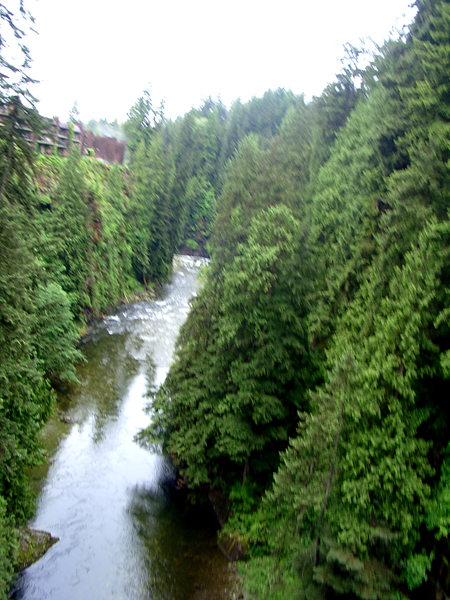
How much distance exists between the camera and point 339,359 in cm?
1448

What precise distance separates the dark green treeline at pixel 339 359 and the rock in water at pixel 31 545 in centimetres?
569

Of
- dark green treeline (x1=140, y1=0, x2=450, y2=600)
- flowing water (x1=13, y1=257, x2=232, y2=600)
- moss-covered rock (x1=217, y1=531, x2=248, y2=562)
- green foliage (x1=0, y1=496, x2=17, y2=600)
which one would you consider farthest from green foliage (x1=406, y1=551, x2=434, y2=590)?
green foliage (x1=0, y1=496, x2=17, y2=600)

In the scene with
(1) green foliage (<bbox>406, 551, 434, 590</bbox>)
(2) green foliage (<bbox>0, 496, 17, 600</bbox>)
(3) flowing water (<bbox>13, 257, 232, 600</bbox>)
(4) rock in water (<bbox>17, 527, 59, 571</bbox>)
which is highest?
(1) green foliage (<bbox>406, 551, 434, 590</bbox>)

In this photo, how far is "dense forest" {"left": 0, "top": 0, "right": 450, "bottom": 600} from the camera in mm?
11195

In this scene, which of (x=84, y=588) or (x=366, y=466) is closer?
(x=366, y=466)

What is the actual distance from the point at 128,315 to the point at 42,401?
2551 cm

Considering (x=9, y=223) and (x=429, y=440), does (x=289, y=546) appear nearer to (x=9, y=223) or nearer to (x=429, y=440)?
(x=429, y=440)

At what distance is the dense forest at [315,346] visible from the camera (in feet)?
36.7

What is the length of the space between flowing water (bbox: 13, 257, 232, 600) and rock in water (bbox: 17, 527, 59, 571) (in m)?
0.23

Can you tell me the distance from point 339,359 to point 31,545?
12065 millimetres

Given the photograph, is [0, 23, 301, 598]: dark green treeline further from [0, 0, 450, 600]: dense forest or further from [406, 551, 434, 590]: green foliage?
[406, 551, 434, 590]: green foliage

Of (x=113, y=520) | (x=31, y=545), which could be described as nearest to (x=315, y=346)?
(x=113, y=520)

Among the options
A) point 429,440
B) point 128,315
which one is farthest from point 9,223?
point 128,315

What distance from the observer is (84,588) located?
14.8 m
